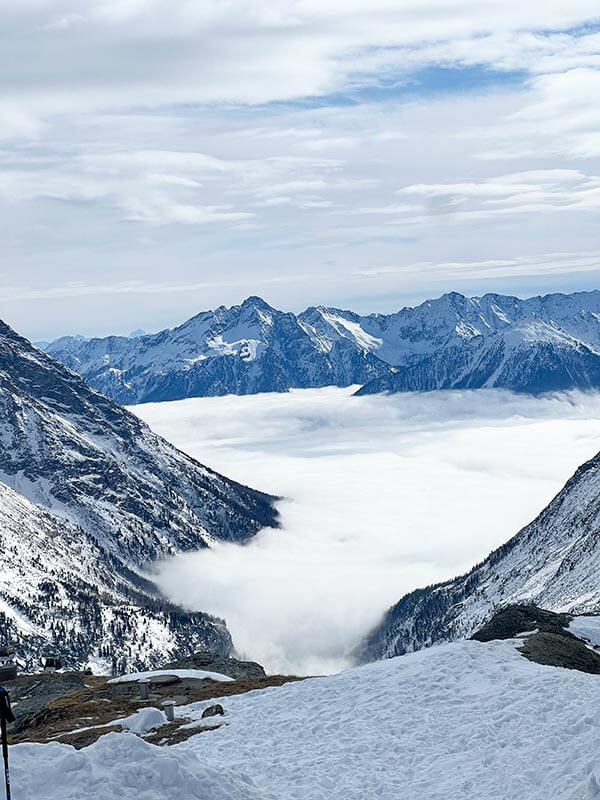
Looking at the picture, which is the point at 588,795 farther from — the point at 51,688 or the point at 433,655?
the point at 51,688

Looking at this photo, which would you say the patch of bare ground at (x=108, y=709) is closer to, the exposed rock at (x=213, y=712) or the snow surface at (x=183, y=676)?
the snow surface at (x=183, y=676)

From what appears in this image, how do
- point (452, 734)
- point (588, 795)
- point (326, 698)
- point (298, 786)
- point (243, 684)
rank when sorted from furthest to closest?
point (243, 684) → point (326, 698) → point (452, 734) → point (298, 786) → point (588, 795)

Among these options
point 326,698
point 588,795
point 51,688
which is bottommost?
point 51,688

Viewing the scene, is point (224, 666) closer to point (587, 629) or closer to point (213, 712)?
point (213, 712)

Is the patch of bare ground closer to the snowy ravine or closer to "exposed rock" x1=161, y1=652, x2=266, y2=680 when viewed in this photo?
the snowy ravine

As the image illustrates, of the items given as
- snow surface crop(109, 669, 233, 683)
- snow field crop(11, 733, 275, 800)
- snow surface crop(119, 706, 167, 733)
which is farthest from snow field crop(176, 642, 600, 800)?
snow surface crop(109, 669, 233, 683)

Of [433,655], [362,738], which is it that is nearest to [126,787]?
[362,738]
